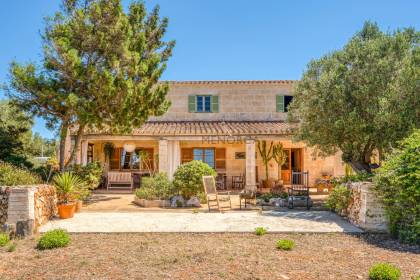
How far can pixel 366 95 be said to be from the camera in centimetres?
997

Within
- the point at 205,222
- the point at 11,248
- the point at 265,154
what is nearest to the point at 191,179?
the point at 205,222

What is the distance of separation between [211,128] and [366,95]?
28.5 feet

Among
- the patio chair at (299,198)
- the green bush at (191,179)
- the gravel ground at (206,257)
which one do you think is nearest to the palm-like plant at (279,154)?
the patio chair at (299,198)

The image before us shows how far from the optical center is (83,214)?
32.9ft

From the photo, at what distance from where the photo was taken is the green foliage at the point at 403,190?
Answer: 671 centimetres

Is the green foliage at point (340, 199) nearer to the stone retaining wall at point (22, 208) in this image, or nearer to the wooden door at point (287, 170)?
the stone retaining wall at point (22, 208)

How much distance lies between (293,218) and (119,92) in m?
7.48

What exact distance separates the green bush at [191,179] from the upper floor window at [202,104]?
8.40 metres

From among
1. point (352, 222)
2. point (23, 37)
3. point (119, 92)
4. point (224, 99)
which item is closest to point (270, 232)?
point (352, 222)

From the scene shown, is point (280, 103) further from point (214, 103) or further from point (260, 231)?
point (260, 231)

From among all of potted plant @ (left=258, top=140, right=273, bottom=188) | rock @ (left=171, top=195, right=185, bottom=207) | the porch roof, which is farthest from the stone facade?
potted plant @ (left=258, top=140, right=273, bottom=188)

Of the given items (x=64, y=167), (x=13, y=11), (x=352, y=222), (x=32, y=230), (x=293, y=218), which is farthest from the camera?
(x=64, y=167)

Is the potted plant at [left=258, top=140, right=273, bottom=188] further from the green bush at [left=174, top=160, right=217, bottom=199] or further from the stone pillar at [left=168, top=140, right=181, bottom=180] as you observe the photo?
the green bush at [left=174, top=160, right=217, bottom=199]

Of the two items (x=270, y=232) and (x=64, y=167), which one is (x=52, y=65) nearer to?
(x=64, y=167)
